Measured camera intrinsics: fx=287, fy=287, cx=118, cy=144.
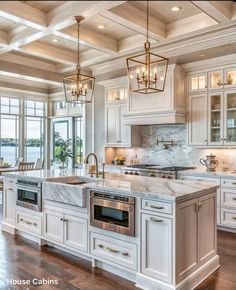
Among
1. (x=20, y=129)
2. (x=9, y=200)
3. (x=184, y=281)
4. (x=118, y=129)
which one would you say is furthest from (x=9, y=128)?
(x=184, y=281)

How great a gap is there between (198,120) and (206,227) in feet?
9.21

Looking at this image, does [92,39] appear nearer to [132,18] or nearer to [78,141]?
[132,18]

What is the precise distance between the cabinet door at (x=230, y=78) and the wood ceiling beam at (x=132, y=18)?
1.43 metres

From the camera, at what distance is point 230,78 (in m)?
5.02

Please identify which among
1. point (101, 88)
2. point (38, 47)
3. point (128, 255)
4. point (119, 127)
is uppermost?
point (38, 47)

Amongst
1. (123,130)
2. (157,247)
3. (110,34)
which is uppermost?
(110,34)

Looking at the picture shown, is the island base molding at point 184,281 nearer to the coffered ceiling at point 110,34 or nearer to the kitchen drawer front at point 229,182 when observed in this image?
the kitchen drawer front at point 229,182

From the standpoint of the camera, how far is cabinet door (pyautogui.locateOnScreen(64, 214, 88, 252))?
3.34m

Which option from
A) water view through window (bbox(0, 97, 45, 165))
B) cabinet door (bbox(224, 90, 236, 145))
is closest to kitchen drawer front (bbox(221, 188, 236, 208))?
cabinet door (bbox(224, 90, 236, 145))

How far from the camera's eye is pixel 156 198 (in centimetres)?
266

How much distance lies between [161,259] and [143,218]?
0.40 m

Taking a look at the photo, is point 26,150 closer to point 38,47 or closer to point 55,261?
point 38,47

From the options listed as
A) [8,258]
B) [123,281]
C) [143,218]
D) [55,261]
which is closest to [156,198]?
[143,218]

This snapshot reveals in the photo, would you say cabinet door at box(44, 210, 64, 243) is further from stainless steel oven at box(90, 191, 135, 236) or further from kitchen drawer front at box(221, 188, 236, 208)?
kitchen drawer front at box(221, 188, 236, 208)
